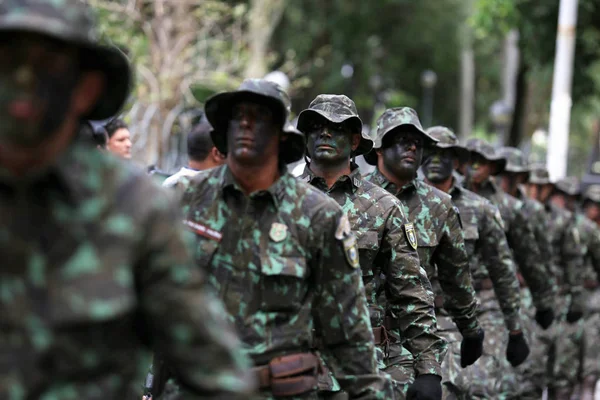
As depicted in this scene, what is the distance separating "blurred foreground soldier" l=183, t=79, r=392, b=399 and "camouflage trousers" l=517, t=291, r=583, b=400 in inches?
294

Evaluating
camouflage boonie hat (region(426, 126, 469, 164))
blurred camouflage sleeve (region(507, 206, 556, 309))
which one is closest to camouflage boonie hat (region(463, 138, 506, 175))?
blurred camouflage sleeve (region(507, 206, 556, 309))

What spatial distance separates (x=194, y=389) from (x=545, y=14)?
2005 centimetres

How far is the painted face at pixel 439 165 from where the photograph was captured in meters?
9.62

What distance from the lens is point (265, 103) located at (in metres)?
4.86

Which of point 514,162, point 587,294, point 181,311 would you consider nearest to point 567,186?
point 587,294

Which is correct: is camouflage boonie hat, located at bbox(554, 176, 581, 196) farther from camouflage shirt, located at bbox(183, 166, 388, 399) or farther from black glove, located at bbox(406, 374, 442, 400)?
camouflage shirt, located at bbox(183, 166, 388, 399)

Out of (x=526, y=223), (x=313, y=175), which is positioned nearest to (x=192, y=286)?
(x=313, y=175)

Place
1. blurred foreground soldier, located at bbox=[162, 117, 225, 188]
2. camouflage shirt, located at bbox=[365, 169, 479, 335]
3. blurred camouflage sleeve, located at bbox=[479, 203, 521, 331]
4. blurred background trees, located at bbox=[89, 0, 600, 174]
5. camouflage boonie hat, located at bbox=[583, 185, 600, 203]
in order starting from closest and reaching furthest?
camouflage shirt, located at bbox=[365, 169, 479, 335], blurred foreground soldier, located at bbox=[162, 117, 225, 188], blurred camouflage sleeve, located at bbox=[479, 203, 521, 331], camouflage boonie hat, located at bbox=[583, 185, 600, 203], blurred background trees, located at bbox=[89, 0, 600, 174]

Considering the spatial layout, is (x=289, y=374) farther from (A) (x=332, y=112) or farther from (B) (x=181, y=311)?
(A) (x=332, y=112)

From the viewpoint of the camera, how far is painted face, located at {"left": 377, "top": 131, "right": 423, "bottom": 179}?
26.3 feet

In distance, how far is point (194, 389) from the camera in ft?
10.2

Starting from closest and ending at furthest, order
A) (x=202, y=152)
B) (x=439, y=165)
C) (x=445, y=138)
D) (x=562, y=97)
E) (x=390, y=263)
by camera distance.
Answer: (x=390, y=263) → (x=202, y=152) → (x=439, y=165) → (x=445, y=138) → (x=562, y=97)

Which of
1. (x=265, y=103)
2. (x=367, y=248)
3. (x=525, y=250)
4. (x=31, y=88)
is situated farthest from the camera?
(x=525, y=250)

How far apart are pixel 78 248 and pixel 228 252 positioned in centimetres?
167
